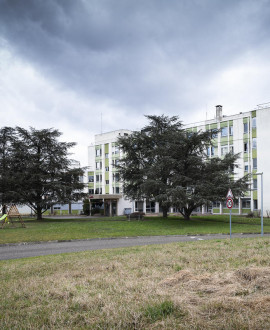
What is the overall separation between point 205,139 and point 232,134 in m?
26.0

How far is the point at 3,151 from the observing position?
4372 cm

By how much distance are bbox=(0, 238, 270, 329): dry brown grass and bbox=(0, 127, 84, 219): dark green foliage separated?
33.9 metres

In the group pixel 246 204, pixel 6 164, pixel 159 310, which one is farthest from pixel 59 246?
pixel 246 204

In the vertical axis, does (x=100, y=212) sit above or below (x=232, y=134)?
below

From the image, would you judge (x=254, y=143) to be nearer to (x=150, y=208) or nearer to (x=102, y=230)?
(x=150, y=208)

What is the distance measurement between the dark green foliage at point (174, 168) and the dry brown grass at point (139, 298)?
78.0ft

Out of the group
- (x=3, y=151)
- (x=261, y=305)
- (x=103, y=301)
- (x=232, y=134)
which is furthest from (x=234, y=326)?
(x=232, y=134)

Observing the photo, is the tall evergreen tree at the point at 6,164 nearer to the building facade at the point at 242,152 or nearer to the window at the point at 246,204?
the building facade at the point at 242,152

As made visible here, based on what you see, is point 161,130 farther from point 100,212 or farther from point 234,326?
point 234,326

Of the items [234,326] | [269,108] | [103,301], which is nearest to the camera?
[234,326]

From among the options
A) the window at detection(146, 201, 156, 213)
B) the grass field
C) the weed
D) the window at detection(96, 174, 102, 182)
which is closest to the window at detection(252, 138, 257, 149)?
the window at detection(146, 201, 156, 213)

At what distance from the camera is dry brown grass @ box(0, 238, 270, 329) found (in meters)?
4.22

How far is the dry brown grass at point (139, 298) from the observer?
4219mm

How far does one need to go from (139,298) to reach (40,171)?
39.3 m
